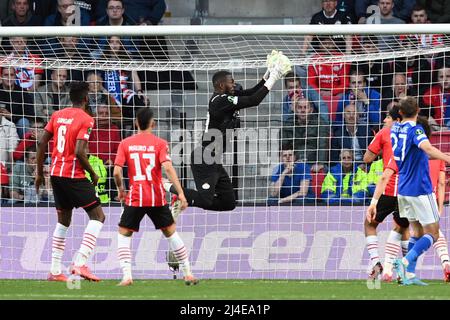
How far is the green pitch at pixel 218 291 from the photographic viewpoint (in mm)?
11094

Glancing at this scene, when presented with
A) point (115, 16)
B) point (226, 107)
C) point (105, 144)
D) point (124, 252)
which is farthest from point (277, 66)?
point (115, 16)

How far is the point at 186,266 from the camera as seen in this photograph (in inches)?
492

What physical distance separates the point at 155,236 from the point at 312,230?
6.97 feet

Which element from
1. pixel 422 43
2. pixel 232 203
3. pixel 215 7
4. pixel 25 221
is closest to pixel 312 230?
pixel 232 203

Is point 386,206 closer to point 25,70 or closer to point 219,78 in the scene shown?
point 219,78

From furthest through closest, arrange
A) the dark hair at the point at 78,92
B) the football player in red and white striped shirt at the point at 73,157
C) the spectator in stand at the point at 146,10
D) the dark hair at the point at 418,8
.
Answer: the spectator in stand at the point at 146,10 < the dark hair at the point at 418,8 < the dark hair at the point at 78,92 < the football player in red and white striped shirt at the point at 73,157

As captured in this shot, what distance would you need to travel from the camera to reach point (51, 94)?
1658 centimetres

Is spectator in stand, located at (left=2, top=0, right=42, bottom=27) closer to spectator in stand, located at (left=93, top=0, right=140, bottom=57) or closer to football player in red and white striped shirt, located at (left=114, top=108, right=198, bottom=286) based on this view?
spectator in stand, located at (left=93, top=0, right=140, bottom=57)

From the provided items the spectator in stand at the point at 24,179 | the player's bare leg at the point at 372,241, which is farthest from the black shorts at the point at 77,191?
the player's bare leg at the point at 372,241

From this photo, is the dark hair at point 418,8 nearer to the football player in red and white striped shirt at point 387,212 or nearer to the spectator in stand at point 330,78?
the spectator in stand at point 330,78

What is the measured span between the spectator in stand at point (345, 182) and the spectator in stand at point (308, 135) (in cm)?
22

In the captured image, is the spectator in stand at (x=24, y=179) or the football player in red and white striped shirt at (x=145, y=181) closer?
the football player in red and white striped shirt at (x=145, y=181)

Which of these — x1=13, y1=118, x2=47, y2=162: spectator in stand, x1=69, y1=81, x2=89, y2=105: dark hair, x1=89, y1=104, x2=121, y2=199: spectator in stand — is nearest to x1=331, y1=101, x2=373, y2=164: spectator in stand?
x1=89, y1=104, x2=121, y2=199: spectator in stand

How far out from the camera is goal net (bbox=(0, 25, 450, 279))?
1562 centimetres
